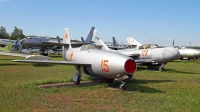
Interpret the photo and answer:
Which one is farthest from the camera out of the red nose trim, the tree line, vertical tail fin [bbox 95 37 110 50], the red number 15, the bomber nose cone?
the tree line

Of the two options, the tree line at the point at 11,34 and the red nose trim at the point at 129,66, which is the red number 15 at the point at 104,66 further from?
the tree line at the point at 11,34

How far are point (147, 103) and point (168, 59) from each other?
32.0 feet

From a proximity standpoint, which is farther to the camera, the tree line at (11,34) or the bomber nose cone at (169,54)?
the tree line at (11,34)

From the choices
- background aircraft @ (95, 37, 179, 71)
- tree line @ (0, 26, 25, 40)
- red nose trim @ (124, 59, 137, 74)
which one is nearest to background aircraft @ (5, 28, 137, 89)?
red nose trim @ (124, 59, 137, 74)

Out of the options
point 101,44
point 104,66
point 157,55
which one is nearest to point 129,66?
point 104,66

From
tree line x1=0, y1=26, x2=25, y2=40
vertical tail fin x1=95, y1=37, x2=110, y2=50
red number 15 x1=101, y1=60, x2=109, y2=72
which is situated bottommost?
red number 15 x1=101, y1=60, x2=109, y2=72

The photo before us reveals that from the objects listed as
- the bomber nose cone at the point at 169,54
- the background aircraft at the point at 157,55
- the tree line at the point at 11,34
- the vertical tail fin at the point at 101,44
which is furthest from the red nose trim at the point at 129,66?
the tree line at the point at 11,34

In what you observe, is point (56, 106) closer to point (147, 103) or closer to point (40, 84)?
point (147, 103)

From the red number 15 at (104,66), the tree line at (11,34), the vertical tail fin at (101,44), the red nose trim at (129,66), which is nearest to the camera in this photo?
the red nose trim at (129,66)

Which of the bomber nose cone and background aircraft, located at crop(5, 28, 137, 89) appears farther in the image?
the bomber nose cone

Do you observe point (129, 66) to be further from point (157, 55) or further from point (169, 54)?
point (157, 55)

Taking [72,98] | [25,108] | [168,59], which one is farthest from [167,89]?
[168,59]

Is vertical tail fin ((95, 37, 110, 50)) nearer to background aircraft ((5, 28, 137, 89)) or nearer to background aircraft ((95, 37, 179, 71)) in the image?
background aircraft ((95, 37, 179, 71))

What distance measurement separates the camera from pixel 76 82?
30.6 ft
